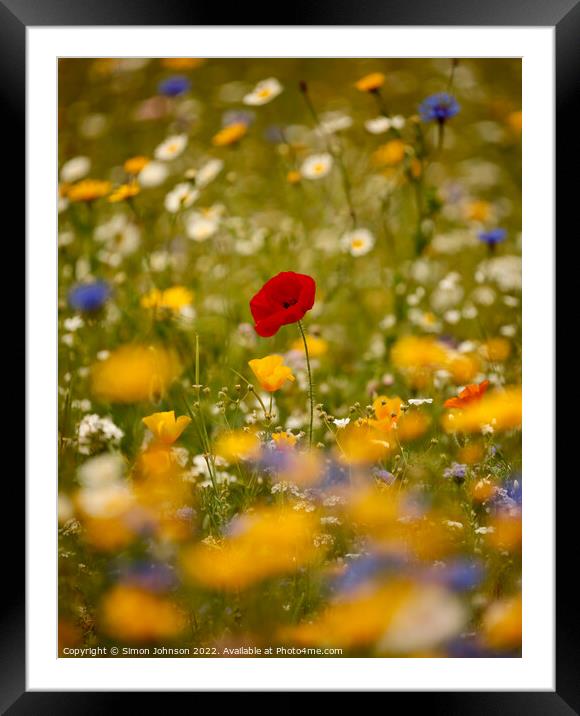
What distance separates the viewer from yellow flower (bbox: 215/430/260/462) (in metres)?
1.49

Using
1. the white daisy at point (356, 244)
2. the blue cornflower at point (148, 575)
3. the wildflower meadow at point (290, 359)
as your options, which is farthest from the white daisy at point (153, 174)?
the blue cornflower at point (148, 575)

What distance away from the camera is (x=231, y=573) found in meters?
1.44

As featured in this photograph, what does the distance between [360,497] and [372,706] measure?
11.8 inches

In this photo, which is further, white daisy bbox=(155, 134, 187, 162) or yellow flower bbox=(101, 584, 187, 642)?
white daisy bbox=(155, 134, 187, 162)

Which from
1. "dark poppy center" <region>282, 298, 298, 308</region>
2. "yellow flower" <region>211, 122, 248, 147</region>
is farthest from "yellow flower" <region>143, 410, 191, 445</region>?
"yellow flower" <region>211, 122, 248, 147</region>

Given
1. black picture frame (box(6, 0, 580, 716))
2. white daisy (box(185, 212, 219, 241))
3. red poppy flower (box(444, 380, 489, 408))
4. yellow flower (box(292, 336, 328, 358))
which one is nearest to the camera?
black picture frame (box(6, 0, 580, 716))

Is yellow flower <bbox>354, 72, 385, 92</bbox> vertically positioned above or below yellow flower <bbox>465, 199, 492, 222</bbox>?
above

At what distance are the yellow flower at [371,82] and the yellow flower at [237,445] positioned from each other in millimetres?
597

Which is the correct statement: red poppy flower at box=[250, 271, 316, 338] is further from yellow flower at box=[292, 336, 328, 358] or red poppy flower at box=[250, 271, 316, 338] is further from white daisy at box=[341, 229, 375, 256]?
white daisy at box=[341, 229, 375, 256]

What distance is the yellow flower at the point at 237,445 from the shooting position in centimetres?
149

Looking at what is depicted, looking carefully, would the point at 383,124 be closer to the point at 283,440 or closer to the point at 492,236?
the point at 492,236

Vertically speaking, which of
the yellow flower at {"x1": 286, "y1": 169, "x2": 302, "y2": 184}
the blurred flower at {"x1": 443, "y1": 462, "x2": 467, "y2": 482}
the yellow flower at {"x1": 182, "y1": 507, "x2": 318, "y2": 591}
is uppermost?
the yellow flower at {"x1": 286, "y1": 169, "x2": 302, "y2": 184}

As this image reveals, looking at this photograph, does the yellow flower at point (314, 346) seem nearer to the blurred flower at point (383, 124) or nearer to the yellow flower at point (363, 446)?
the yellow flower at point (363, 446)

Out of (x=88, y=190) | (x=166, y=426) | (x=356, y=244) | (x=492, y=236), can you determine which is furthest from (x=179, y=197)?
(x=492, y=236)
